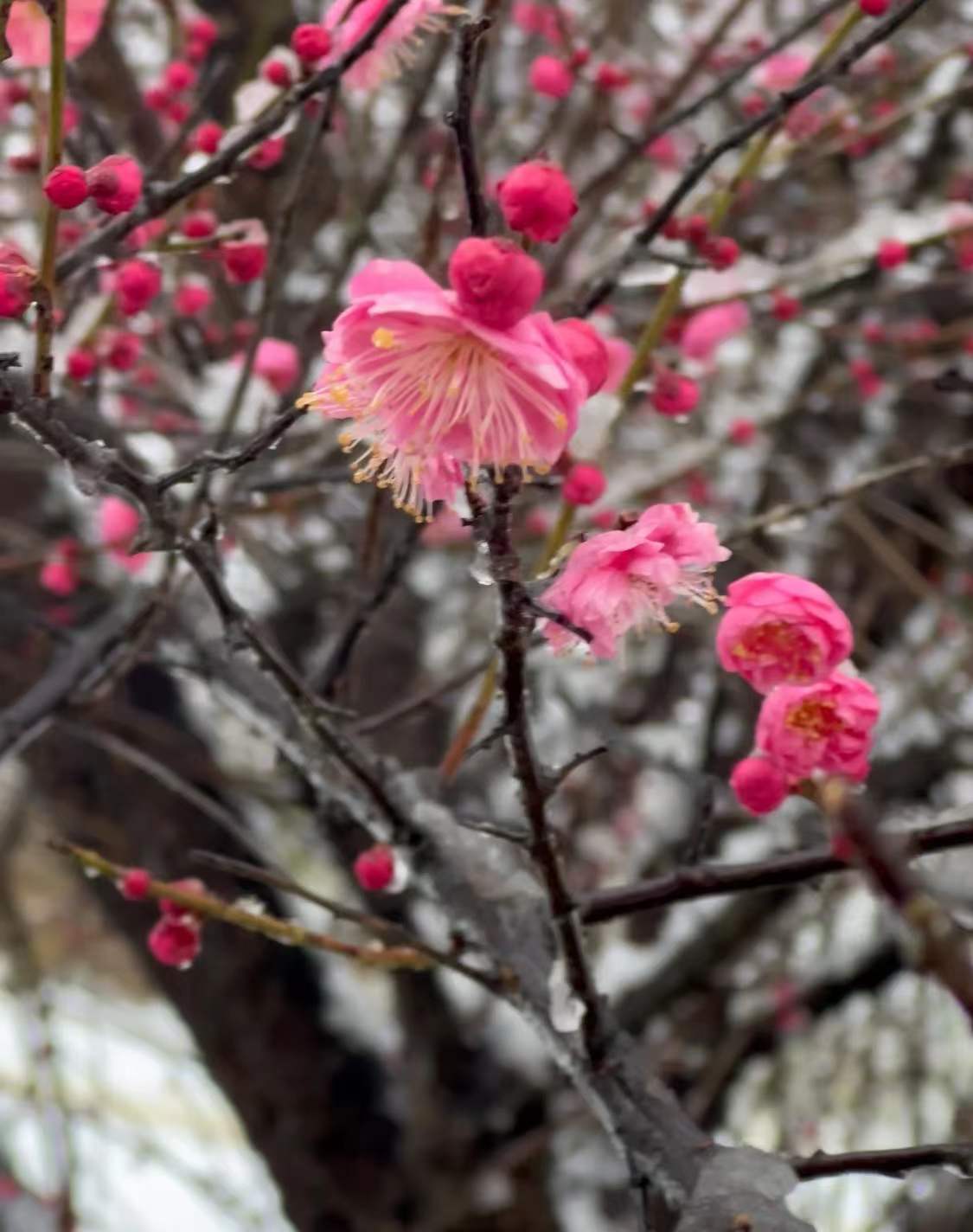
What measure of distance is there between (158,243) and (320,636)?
6.03 ft

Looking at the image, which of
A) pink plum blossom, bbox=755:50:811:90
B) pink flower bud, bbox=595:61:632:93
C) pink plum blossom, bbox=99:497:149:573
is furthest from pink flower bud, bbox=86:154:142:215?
pink plum blossom, bbox=755:50:811:90

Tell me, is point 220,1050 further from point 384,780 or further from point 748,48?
point 748,48

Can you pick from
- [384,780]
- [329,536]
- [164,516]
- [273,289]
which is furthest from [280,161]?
[164,516]

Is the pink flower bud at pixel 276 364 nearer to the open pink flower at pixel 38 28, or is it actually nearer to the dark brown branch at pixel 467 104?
the open pink flower at pixel 38 28

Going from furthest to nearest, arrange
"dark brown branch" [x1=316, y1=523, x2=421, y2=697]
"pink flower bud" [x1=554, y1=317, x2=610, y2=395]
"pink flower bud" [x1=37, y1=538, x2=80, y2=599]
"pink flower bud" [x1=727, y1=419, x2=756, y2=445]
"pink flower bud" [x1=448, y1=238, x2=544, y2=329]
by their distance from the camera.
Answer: "pink flower bud" [x1=727, y1=419, x2=756, y2=445], "pink flower bud" [x1=37, y1=538, x2=80, y2=599], "dark brown branch" [x1=316, y1=523, x2=421, y2=697], "pink flower bud" [x1=554, y1=317, x2=610, y2=395], "pink flower bud" [x1=448, y1=238, x2=544, y2=329]

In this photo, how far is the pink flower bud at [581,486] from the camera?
1.15m

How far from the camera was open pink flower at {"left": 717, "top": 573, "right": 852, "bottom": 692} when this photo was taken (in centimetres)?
85

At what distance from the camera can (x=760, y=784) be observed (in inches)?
35.6

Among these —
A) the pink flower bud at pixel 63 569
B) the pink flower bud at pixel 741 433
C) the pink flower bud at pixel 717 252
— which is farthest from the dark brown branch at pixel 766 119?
the pink flower bud at pixel 741 433

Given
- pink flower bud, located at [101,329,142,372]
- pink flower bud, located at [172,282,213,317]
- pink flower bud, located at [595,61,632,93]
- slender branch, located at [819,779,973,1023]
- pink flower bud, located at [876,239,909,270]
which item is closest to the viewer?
slender branch, located at [819,779,973,1023]

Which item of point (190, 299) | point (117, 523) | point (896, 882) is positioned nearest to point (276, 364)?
point (190, 299)

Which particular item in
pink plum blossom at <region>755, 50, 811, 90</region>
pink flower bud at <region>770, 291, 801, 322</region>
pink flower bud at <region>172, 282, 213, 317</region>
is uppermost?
pink plum blossom at <region>755, 50, 811, 90</region>

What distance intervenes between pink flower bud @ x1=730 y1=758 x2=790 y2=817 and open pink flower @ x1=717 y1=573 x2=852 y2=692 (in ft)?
0.18

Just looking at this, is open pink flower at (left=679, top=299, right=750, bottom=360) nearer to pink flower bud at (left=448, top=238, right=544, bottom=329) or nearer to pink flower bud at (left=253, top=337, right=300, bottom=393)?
pink flower bud at (left=253, top=337, right=300, bottom=393)
